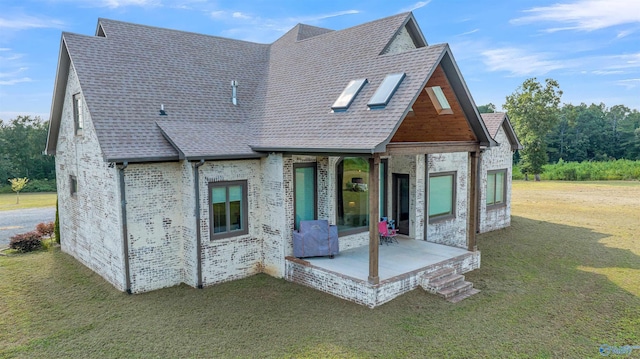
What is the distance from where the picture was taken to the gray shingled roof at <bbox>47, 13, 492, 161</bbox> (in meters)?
9.52

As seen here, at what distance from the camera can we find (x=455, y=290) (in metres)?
9.53

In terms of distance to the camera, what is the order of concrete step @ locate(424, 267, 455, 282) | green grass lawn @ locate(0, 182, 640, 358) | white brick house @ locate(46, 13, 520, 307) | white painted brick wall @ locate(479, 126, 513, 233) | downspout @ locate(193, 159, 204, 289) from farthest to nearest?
1. white painted brick wall @ locate(479, 126, 513, 233)
2. downspout @ locate(193, 159, 204, 289)
3. concrete step @ locate(424, 267, 455, 282)
4. white brick house @ locate(46, 13, 520, 307)
5. green grass lawn @ locate(0, 182, 640, 358)

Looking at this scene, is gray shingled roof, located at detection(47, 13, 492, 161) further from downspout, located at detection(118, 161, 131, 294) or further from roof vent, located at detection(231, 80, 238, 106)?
downspout, located at detection(118, 161, 131, 294)

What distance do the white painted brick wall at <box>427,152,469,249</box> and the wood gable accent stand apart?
7.56 ft

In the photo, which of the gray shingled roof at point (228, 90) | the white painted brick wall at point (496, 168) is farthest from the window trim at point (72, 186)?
the white painted brick wall at point (496, 168)

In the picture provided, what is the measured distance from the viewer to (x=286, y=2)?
1555cm

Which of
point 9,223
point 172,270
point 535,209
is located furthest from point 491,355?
point 9,223

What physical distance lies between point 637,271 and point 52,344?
1406 cm

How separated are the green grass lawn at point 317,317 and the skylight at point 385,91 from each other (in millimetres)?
4336

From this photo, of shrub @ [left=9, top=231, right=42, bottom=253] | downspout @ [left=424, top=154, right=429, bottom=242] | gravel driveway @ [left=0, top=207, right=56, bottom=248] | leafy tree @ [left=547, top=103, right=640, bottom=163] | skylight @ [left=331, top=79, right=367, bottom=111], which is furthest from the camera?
leafy tree @ [left=547, top=103, right=640, bottom=163]

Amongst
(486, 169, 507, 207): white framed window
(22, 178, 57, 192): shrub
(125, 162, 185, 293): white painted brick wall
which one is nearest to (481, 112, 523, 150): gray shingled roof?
(486, 169, 507, 207): white framed window

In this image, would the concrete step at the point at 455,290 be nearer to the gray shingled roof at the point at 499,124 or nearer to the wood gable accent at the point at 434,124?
the wood gable accent at the point at 434,124

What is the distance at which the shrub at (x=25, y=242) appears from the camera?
550 inches

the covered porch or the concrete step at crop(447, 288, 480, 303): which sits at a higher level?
the covered porch
